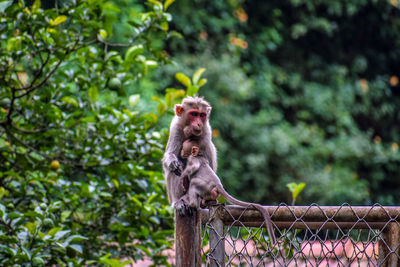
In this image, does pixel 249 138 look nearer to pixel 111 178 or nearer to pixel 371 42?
pixel 371 42

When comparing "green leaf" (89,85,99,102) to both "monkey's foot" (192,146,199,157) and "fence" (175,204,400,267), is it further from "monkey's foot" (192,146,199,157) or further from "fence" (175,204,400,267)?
"fence" (175,204,400,267)

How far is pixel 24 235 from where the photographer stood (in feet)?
10.8

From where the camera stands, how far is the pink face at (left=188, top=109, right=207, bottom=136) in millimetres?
3592

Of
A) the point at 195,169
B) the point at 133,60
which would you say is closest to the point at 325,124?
the point at 133,60

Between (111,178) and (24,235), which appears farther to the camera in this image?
(111,178)

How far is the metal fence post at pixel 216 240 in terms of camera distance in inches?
91.7

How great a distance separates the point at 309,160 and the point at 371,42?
431 cm

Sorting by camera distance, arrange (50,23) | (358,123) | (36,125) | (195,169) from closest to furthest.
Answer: (195,169) → (50,23) → (36,125) → (358,123)

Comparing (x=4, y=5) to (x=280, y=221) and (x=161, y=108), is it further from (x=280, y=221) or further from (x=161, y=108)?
(x=280, y=221)

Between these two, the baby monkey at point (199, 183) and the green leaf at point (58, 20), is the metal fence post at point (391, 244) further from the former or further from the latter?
the green leaf at point (58, 20)

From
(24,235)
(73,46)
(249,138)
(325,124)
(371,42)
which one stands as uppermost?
(371,42)

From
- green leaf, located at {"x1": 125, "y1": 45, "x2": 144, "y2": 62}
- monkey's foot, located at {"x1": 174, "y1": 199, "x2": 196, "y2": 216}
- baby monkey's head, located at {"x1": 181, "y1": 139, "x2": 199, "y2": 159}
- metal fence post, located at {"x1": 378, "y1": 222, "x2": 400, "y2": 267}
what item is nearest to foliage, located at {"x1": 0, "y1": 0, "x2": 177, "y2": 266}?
green leaf, located at {"x1": 125, "y1": 45, "x2": 144, "y2": 62}

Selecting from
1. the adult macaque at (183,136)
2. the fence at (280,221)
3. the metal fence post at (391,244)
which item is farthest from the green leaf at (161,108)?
the metal fence post at (391,244)

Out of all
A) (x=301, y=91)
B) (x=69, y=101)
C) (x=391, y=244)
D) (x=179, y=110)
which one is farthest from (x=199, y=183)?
(x=301, y=91)
